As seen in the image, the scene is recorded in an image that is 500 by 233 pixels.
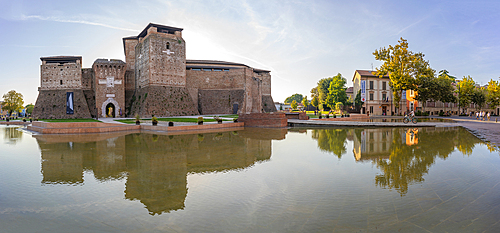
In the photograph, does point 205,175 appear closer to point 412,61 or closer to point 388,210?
point 388,210

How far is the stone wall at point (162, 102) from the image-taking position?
1384 inches

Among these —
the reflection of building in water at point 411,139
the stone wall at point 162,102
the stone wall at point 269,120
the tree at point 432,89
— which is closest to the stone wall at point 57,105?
the stone wall at point 162,102

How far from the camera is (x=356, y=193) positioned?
15.9 ft

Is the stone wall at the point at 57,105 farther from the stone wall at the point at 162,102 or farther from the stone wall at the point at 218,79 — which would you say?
the stone wall at the point at 218,79

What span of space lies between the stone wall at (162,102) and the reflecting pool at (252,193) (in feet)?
89.4

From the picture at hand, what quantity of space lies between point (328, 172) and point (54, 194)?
593cm

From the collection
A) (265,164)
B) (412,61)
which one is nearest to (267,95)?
(412,61)

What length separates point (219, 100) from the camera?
148 ft

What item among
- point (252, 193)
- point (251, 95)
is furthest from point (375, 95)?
point (252, 193)

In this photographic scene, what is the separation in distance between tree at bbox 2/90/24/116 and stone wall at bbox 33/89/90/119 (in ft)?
65.6

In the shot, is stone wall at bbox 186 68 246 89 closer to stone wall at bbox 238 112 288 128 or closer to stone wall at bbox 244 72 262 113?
stone wall at bbox 244 72 262 113

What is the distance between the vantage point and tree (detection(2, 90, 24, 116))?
167ft

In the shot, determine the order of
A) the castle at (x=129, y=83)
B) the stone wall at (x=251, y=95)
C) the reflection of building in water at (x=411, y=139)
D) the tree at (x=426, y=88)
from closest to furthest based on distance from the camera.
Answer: the reflection of building in water at (x=411, y=139), the castle at (x=129, y=83), the tree at (x=426, y=88), the stone wall at (x=251, y=95)

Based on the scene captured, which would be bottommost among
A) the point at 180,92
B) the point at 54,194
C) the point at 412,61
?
the point at 54,194
